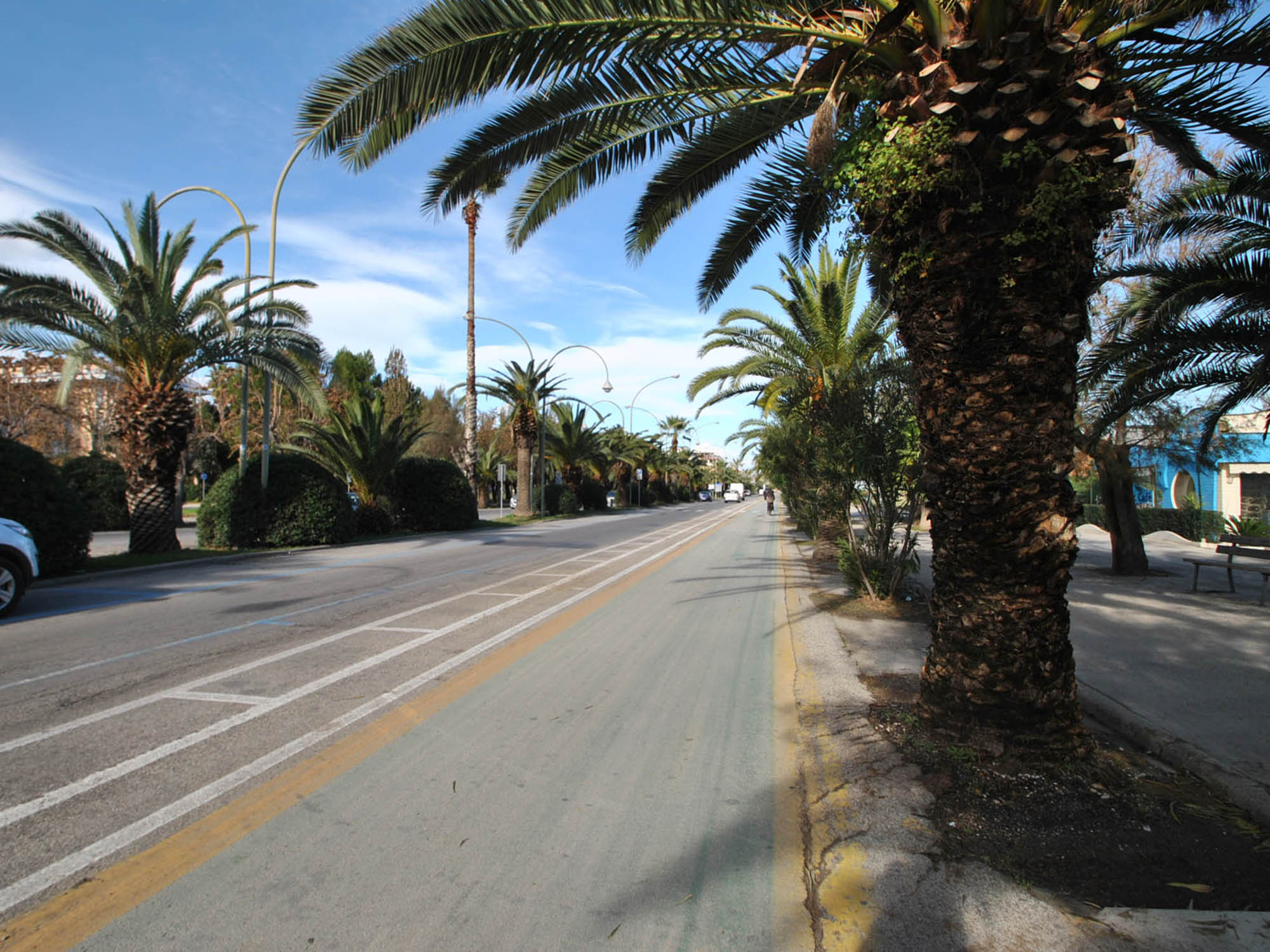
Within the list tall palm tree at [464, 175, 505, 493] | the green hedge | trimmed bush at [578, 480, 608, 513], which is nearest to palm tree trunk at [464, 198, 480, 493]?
tall palm tree at [464, 175, 505, 493]

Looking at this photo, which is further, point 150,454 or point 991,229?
point 150,454

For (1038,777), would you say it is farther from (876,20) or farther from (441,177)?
(441,177)

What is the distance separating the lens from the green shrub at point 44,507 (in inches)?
503

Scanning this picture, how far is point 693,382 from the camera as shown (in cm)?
2275

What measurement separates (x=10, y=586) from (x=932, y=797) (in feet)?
33.6

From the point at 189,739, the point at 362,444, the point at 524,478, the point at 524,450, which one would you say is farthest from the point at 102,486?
the point at 189,739

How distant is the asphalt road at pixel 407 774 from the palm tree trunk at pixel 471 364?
86.0 ft

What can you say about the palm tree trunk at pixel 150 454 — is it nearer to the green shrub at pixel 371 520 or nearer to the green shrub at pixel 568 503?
the green shrub at pixel 371 520

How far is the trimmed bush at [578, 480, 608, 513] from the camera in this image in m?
49.1

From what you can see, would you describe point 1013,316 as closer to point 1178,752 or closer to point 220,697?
point 1178,752

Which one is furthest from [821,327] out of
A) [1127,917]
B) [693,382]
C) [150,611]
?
[1127,917]

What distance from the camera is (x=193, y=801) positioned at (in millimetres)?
3844

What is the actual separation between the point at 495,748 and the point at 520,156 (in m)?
5.75

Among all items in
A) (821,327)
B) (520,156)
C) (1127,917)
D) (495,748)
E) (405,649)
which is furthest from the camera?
(821,327)
